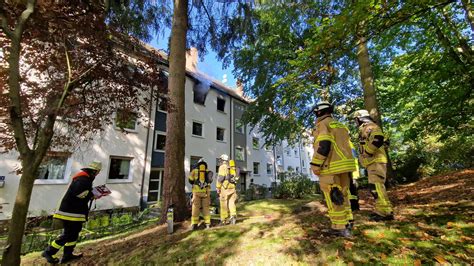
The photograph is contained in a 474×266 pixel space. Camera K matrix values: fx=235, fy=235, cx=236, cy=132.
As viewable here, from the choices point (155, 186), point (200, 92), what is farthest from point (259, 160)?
point (155, 186)

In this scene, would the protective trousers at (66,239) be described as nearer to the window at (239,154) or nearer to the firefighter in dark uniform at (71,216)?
the firefighter in dark uniform at (71,216)

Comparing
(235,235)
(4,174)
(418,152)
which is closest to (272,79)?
(418,152)

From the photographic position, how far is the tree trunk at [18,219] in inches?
131

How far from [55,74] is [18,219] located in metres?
2.70

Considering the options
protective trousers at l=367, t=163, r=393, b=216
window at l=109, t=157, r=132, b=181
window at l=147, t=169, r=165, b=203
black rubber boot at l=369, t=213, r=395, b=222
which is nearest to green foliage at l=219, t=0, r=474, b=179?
protective trousers at l=367, t=163, r=393, b=216

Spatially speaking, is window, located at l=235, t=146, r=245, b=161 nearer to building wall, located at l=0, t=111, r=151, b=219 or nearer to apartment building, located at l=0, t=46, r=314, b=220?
apartment building, located at l=0, t=46, r=314, b=220

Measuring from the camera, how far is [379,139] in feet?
13.3

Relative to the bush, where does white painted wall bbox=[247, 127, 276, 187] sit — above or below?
above

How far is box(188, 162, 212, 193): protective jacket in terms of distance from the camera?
19.2 ft

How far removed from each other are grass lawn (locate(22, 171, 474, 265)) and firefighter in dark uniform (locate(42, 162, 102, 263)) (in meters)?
0.45

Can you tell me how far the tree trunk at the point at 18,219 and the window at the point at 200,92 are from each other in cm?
1678

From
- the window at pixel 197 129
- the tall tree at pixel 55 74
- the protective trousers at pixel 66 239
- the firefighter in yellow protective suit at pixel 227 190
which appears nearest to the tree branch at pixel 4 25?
the tall tree at pixel 55 74

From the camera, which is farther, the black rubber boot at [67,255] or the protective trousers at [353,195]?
the protective trousers at [353,195]

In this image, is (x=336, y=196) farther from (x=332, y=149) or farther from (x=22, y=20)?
(x=22, y=20)
